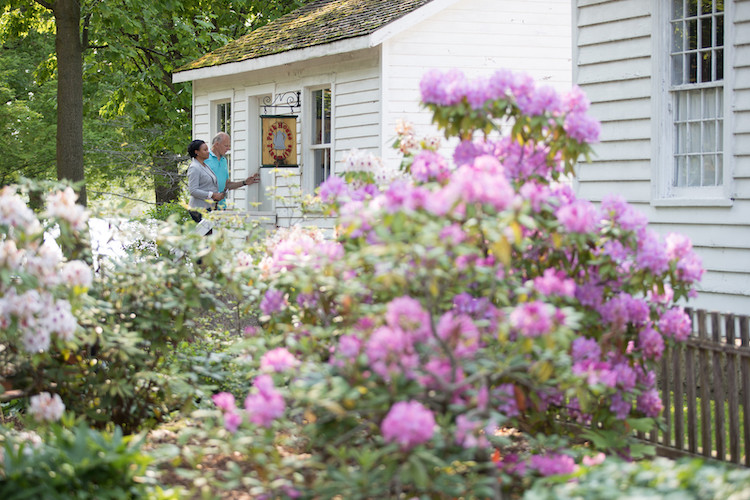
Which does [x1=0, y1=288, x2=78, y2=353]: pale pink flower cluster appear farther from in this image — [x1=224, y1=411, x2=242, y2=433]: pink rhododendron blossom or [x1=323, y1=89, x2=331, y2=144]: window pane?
[x1=323, y1=89, x2=331, y2=144]: window pane

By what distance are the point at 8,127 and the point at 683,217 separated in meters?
28.8

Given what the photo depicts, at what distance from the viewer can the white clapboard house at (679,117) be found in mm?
8102

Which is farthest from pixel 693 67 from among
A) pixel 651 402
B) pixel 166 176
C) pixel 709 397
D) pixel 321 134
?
pixel 166 176

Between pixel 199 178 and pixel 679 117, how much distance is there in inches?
240

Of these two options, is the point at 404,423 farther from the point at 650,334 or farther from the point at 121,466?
the point at 650,334

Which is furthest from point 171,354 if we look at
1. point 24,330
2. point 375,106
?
point 375,106

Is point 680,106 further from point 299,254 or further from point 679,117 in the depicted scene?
point 299,254

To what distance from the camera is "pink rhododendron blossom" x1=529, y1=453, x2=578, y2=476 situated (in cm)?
433

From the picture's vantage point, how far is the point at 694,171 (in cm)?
859

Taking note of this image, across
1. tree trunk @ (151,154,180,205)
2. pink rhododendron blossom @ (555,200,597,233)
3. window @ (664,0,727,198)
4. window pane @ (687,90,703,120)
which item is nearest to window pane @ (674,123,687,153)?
window @ (664,0,727,198)

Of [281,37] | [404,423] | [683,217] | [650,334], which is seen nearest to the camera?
[404,423]

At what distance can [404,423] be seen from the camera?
11.1 ft

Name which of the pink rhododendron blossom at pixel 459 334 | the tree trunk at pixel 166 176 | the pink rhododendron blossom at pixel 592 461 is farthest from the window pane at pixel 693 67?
the tree trunk at pixel 166 176

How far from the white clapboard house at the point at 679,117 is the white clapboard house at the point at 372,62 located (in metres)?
3.79
